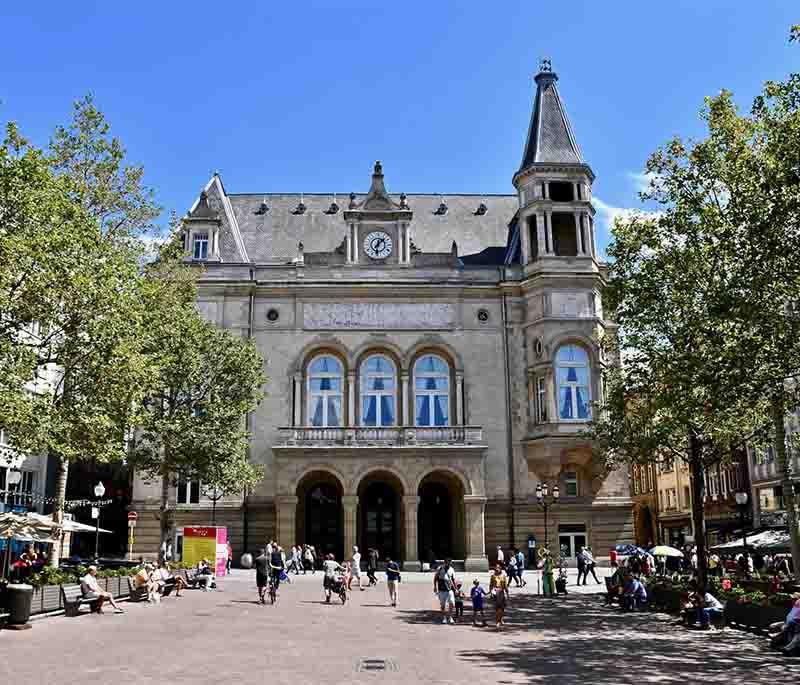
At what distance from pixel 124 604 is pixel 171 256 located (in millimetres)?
14675

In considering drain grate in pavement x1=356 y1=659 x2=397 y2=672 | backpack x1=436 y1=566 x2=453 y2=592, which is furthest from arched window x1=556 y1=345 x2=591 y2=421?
drain grate in pavement x1=356 y1=659 x2=397 y2=672

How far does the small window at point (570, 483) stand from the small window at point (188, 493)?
2147 cm

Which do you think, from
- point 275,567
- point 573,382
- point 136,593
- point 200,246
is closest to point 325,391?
point 200,246

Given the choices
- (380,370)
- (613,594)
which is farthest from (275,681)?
(380,370)

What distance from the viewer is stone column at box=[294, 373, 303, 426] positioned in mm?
48656

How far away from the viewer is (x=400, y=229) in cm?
5156

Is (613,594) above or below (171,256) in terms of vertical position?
below

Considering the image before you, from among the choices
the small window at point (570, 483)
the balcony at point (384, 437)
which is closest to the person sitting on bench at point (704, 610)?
the balcony at point (384, 437)

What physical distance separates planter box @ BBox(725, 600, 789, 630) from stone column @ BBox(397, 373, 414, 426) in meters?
27.4

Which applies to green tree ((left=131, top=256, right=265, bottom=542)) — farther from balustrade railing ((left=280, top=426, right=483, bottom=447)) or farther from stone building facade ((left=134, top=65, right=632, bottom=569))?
stone building facade ((left=134, top=65, right=632, bottom=569))

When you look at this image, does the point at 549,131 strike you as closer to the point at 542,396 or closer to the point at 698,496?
the point at 542,396

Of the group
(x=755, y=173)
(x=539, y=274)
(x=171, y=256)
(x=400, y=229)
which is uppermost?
(x=400, y=229)

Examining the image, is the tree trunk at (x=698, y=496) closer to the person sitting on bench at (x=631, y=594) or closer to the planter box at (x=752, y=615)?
the person sitting on bench at (x=631, y=594)

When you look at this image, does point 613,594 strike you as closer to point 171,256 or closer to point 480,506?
point 480,506
